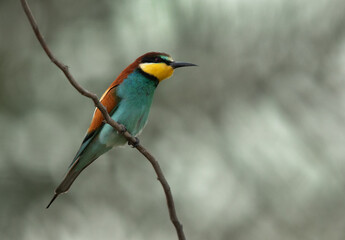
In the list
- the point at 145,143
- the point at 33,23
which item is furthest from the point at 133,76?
the point at 33,23

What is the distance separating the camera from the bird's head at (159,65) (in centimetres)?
337

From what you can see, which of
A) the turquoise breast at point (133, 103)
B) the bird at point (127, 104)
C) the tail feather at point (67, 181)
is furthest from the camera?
the turquoise breast at point (133, 103)

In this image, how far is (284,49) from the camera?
430cm

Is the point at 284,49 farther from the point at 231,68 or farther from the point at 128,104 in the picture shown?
the point at 128,104

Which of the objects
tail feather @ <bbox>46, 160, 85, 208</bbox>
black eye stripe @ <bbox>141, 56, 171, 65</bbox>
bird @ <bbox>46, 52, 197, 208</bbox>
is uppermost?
black eye stripe @ <bbox>141, 56, 171, 65</bbox>

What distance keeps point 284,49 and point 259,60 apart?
0.74 feet

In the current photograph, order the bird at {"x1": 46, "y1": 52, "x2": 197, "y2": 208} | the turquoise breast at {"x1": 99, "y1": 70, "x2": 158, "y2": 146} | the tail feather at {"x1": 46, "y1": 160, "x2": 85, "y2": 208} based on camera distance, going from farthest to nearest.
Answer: the turquoise breast at {"x1": 99, "y1": 70, "x2": 158, "y2": 146} → the bird at {"x1": 46, "y1": 52, "x2": 197, "y2": 208} → the tail feather at {"x1": 46, "y1": 160, "x2": 85, "y2": 208}

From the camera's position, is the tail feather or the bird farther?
the bird

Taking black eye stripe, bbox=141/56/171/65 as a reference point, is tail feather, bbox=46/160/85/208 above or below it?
below

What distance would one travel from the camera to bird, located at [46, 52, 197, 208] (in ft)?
10.6

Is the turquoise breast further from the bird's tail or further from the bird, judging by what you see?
the bird's tail

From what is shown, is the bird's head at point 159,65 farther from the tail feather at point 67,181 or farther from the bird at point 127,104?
the tail feather at point 67,181

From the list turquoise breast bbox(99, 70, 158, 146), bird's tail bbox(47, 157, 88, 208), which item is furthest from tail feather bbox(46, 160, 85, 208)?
turquoise breast bbox(99, 70, 158, 146)

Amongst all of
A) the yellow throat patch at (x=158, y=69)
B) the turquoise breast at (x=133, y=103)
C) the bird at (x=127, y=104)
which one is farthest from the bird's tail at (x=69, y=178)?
the yellow throat patch at (x=158, y=69)
